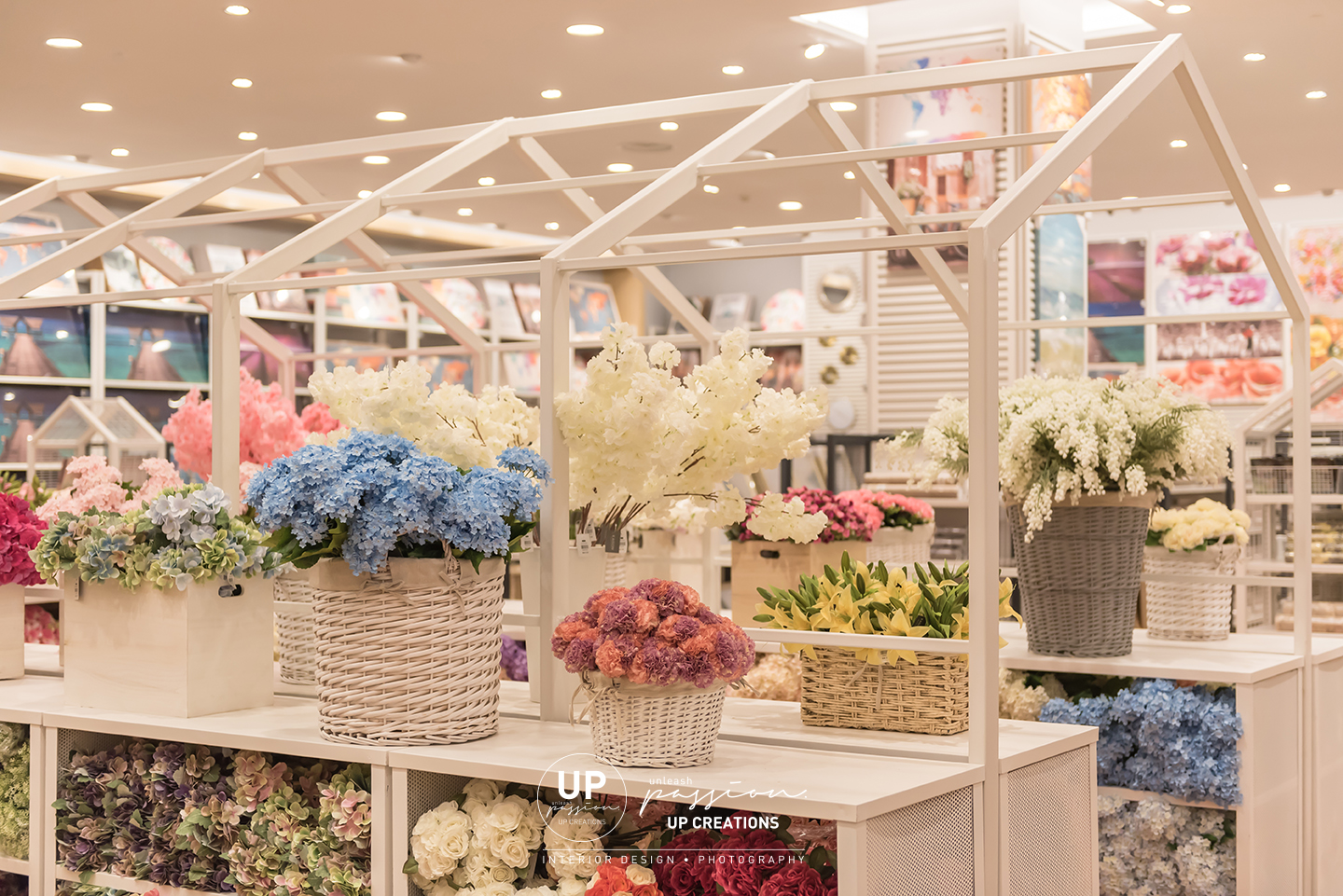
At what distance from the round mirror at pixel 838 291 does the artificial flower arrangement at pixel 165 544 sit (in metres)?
6.61

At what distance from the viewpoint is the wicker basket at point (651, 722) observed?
2.30 m

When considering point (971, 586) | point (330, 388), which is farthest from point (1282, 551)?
point (330, 388)

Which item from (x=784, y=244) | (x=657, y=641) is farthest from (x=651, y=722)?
(x=784, y=244)

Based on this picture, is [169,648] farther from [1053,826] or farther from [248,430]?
[1053,826]

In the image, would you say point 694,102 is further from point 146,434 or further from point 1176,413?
point 146,434

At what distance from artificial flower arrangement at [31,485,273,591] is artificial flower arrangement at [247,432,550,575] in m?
0.33

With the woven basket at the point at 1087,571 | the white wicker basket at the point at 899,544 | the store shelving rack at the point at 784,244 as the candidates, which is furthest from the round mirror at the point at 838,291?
the woven basket at the point at 1087,571

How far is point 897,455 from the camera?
12.1 feet

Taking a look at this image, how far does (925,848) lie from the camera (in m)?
2.21

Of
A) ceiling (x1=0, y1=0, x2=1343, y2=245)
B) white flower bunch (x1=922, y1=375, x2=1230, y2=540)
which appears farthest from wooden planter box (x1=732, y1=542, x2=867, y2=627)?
ceiling (x1=0, y1=0, x2=1343, y2=245)

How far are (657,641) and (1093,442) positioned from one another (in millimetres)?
1582

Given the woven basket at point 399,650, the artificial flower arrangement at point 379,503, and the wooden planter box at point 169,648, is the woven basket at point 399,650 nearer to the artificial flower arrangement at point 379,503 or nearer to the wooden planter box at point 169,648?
the artificial flower arrangement at point 379,503

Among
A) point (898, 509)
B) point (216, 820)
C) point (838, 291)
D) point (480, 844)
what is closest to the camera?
point (480, 844)

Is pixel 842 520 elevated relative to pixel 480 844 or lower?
elevated
